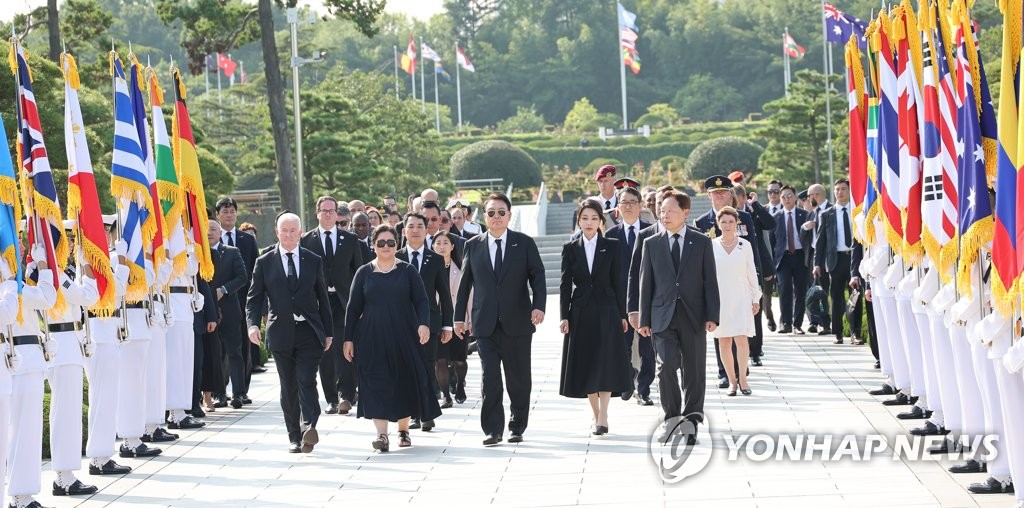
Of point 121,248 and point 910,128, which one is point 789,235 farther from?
point 121,248

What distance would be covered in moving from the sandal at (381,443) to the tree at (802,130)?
35318 mm

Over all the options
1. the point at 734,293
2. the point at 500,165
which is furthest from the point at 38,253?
the point at 500,165

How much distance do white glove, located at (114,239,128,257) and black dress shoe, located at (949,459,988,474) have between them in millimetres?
6179

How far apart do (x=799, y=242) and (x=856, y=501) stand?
1103 centimetres

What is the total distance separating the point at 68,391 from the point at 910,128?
620 centimetres

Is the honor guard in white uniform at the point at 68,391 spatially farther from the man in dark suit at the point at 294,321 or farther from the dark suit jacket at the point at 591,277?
the dark suit jacket at the point at 591,277

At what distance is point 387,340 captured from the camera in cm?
1099

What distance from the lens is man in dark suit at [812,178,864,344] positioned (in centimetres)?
1720

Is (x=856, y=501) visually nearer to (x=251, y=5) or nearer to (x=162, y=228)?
(x=162, y=228)

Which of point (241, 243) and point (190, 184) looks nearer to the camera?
point (190, 184)

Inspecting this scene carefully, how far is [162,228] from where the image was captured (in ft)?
40.4

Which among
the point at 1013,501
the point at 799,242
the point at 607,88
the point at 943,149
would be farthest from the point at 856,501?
the point at 607,88

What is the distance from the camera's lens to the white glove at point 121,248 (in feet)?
36.6

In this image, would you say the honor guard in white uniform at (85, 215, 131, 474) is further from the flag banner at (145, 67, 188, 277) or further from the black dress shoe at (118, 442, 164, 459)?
the flag banner at (145, 67, 188, 277)
